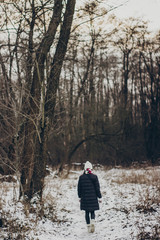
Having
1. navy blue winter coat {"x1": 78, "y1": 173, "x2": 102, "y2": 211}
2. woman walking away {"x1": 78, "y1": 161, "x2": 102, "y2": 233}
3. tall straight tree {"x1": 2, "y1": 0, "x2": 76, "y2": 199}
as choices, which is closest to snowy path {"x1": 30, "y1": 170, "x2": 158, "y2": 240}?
woman walking away {"x1": 78, "y1": 161, "x2": 102, "y2": 233}

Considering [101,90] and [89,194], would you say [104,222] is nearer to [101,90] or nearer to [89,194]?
[89,194]

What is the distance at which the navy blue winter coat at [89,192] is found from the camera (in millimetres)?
6098

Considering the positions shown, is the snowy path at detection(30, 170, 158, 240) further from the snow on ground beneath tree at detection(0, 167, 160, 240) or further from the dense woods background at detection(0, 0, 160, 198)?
the dense woods background at detection(0, 0, 160, 198)

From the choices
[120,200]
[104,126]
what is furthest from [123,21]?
[120,200]

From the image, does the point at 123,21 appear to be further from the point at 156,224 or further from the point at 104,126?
the point at 156,224

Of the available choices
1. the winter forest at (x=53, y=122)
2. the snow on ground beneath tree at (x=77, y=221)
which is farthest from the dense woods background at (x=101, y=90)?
the snow on ground beneath tree at (x=77, y=221)

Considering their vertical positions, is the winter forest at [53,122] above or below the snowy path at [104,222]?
above

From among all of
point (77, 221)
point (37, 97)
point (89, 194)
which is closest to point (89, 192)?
point (89, 194)

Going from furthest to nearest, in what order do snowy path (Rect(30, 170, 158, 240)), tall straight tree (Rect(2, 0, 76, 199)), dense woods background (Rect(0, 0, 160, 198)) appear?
dense woods background (Rect(0, 0, 160, 198)) → tall straight tree (Rect(2, 0, 76, 199)) → snowy path (Rect(30, 170, 158, 240))

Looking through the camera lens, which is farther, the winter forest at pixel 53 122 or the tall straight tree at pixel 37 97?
the tall straight tree at pixel 37 97

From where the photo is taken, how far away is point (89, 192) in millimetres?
6180

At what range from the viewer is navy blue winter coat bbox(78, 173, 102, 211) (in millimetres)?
6098

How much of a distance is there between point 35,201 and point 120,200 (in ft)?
9.51

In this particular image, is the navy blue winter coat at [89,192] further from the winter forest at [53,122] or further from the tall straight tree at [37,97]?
the tall straight tree at [37,97]
